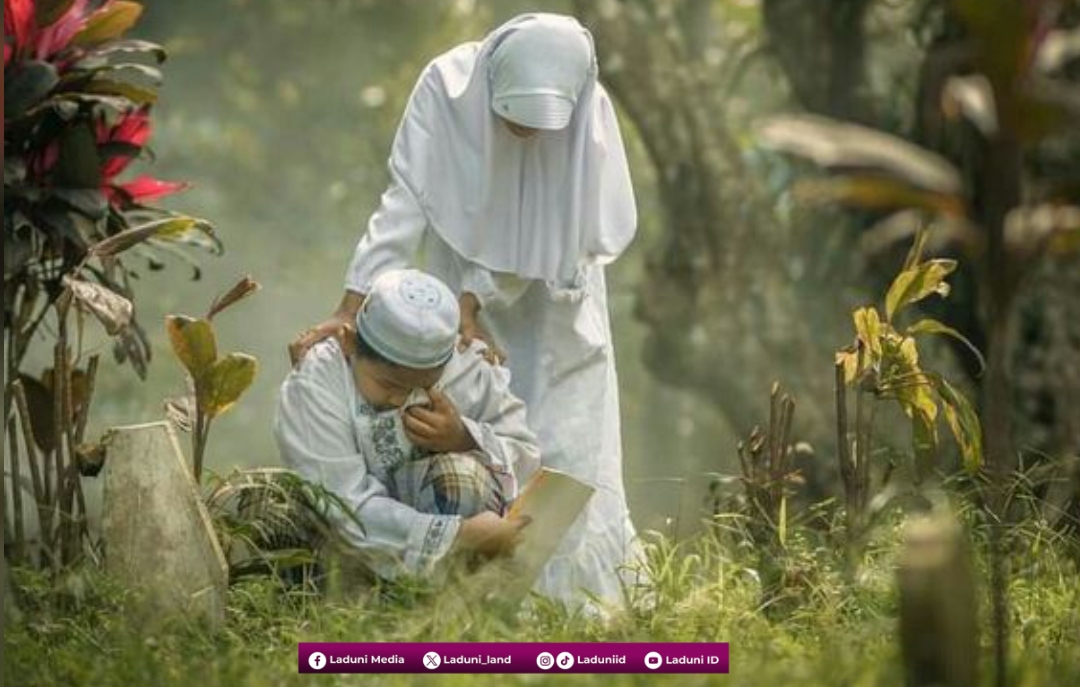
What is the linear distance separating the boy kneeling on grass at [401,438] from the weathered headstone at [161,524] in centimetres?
29

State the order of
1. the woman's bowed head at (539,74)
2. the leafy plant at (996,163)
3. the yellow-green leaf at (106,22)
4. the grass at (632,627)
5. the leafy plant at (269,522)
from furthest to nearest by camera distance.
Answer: the yellow-green leaf at (106,22), the woman's bowed head at (539,74), the leafy plant at (269,522), the grass at (632,627), the leafy plant at (996,163)

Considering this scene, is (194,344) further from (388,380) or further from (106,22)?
(106,22)

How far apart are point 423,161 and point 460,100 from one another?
0.17 m

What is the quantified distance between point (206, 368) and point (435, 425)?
0.63m

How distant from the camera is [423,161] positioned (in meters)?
6.63

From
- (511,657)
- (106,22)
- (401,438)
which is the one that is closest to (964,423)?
(401,438)

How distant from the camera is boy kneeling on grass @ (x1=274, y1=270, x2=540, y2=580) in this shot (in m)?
6.13

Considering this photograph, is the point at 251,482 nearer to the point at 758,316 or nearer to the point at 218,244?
the point at 218,244

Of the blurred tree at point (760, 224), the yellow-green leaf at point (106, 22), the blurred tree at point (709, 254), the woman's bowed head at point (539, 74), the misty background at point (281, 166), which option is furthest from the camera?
the misty background at point (281, 166)

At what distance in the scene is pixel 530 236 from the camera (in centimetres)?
665

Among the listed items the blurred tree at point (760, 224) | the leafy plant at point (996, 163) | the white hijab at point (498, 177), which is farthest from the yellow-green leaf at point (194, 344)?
the blurred tree at point (760, 224)

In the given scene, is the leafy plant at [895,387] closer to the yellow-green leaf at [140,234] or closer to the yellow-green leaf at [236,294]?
the yellow-green leaf at [236,294]

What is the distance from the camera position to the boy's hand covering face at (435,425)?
6207 millimetres

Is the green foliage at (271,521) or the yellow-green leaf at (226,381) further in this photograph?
the yellow-green leaf at (226,381)
